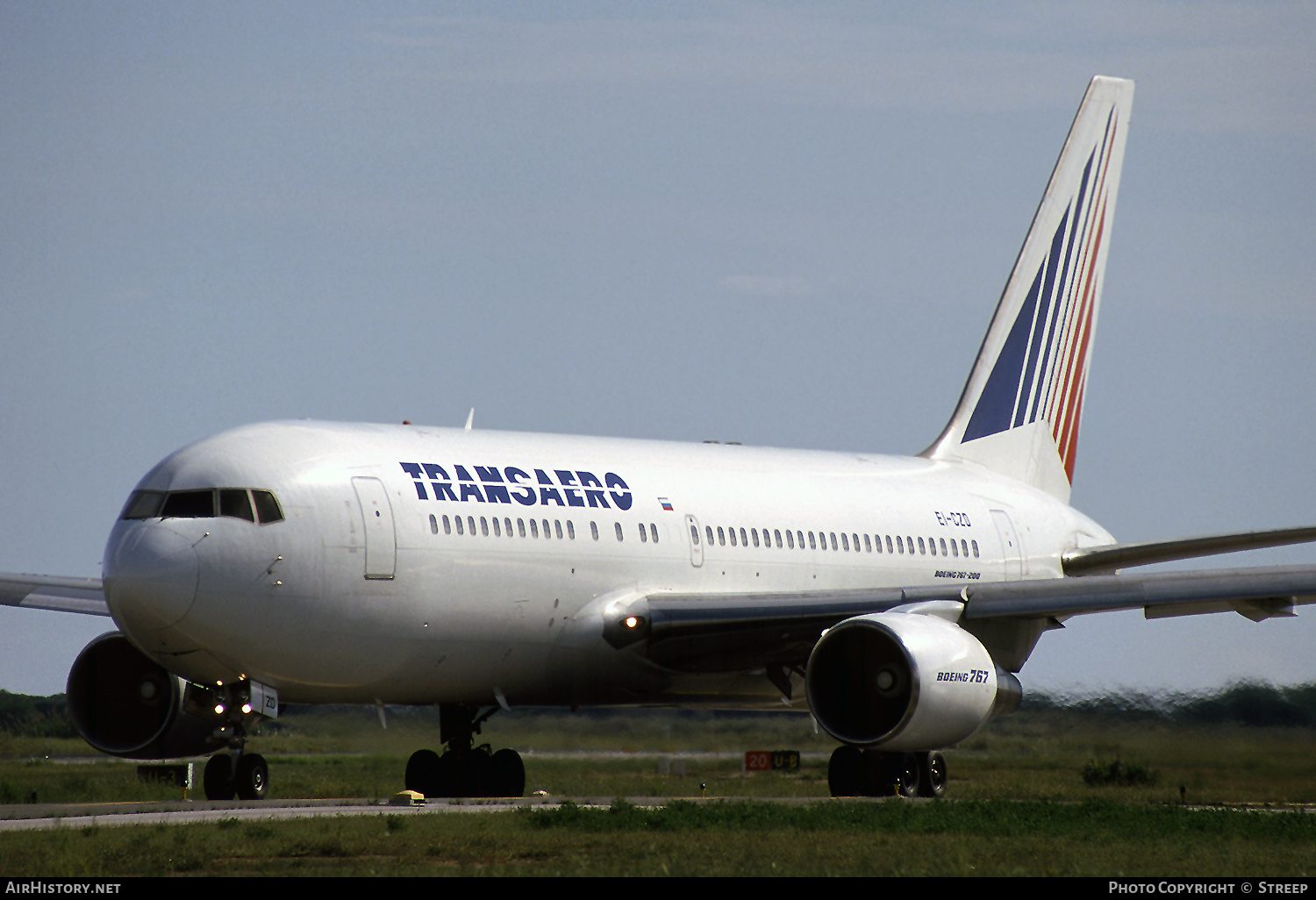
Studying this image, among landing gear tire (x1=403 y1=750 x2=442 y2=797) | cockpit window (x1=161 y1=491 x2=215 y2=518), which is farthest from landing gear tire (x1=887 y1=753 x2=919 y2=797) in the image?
cockpit window (x1=161 y1=491 x2=215 y2=518)

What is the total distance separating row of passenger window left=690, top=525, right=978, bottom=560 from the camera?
21125mm

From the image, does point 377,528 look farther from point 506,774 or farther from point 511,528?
point 506,774

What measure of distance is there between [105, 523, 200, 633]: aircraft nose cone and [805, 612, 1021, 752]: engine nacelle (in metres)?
6.32

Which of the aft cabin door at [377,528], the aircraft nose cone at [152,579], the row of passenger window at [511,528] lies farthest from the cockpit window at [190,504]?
the row of passenger window at [511,528]

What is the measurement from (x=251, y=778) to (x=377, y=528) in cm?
256

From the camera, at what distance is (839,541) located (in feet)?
74.2

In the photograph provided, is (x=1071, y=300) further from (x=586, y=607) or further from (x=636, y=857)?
(x=636, y=857)

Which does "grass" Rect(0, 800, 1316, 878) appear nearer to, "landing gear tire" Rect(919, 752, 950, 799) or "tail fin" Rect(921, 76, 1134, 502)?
"landing gear tire" Rect(919, 752, 950, 799)

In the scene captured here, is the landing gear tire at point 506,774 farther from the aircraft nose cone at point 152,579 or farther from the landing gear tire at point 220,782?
the aircraft nose cone at point 152,579

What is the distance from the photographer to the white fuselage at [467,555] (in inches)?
643

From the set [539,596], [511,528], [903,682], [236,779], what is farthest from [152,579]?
[903,682]


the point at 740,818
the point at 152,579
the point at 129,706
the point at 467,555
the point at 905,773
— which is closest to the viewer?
the point at 740,818
